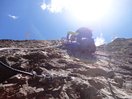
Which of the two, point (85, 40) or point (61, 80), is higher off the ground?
point (85, 40)

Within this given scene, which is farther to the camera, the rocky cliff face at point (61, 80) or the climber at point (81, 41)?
the climber at point (81, 41)

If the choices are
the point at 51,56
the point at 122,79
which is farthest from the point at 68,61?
the point at 122,79

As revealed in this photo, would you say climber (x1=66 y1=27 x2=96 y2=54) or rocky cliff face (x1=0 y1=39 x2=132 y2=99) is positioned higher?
climber (x1=66 y1=27 x2=96 y2=54)

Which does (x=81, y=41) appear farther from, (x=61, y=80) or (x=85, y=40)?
(x=61, y=80)

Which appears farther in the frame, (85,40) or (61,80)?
(85,40)

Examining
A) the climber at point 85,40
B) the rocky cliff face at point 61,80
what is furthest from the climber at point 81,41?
the rocky cliff face at point 61,80

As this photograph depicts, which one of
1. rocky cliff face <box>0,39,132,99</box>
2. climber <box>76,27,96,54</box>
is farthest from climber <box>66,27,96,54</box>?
rocky cliff face <box>0,39,132,99</box>

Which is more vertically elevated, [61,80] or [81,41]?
[81,41]

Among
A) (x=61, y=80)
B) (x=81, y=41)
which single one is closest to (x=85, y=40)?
(x=81, y=41)

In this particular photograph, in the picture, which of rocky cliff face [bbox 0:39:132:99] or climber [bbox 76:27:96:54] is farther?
climber [bbox 76:27:96:54]

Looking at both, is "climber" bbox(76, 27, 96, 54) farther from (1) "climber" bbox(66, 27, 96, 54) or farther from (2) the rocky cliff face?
(2) the rocky cliff face

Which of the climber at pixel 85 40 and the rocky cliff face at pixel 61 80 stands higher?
the climber at pixel 85 40

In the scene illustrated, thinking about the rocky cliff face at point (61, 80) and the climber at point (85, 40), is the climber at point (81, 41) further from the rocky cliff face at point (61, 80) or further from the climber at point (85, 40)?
the rocky cliff face at point (61, 80)

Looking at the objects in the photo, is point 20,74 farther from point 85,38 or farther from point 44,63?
point 85,38
